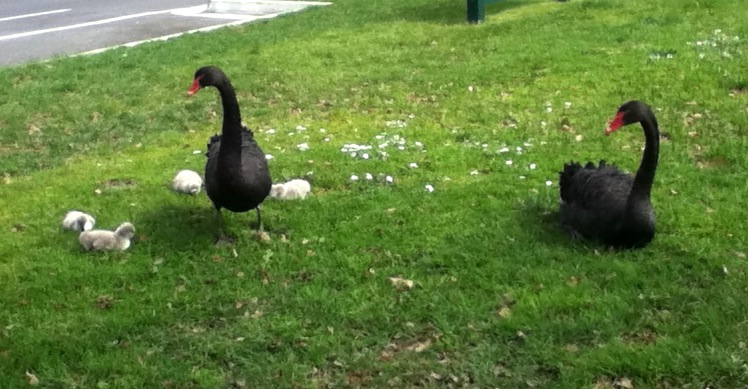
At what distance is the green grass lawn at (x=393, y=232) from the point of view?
4676 mm

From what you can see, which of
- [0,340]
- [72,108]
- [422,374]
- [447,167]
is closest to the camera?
[422,374]

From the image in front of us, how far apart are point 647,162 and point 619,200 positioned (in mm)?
290

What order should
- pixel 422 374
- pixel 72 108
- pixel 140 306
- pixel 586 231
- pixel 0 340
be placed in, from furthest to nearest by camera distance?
1. pixel 72 108
2. pixel 586 231
3. pixel 140 306
4. pixel 0 340
5. pixel 422 374

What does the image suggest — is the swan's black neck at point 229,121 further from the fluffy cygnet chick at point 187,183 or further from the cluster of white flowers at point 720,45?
the cluster of white flowers at point 720,45

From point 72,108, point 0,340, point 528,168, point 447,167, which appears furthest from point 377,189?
point 72,108

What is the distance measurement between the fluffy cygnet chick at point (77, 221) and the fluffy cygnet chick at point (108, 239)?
295 millimetres

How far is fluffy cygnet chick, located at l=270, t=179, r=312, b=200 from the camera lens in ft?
22.6

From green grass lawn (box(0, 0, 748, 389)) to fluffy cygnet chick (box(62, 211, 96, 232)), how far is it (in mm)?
59

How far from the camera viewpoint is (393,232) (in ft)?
20.4

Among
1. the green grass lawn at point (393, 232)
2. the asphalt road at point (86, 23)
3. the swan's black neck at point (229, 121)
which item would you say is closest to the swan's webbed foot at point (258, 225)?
the green grass lawn at point (393, 232)

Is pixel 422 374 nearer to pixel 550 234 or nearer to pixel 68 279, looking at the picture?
pixel 550 234

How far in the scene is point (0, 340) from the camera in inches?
197

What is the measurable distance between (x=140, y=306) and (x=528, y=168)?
131 inches

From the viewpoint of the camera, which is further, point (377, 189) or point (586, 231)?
point (377, 189)
